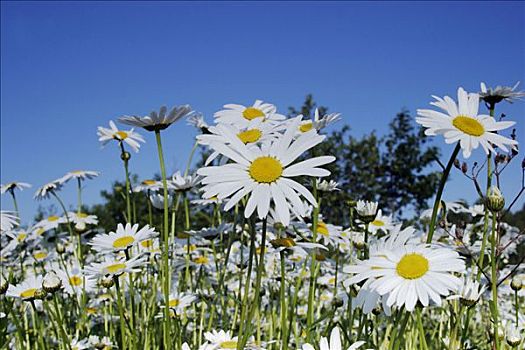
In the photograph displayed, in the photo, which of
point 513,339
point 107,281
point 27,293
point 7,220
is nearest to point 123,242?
point 107,281

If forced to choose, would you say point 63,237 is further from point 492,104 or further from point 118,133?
point 492,104

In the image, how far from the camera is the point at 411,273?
1214 mm

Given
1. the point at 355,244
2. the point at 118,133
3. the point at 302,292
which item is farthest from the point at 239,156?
the point at 302,292

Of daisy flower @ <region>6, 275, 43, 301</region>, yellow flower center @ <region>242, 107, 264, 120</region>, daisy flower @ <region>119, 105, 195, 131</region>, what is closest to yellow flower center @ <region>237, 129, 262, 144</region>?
daisy flower @ <region>119, 105, 195, 131</region>

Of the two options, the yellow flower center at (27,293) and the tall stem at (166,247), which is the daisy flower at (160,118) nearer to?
the tall stem at (166,247)

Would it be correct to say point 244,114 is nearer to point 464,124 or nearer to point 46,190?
point 464,124

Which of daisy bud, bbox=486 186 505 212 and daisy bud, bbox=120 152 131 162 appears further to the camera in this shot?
daisy bud, bbox=120 152 131 162

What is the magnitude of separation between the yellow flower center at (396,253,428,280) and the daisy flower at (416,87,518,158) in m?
0.23

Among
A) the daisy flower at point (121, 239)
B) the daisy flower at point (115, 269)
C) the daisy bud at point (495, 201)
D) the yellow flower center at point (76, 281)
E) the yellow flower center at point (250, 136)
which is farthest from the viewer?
the yellow flower center at point (76, 281)

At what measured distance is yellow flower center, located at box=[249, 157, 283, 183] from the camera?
4.15 ft

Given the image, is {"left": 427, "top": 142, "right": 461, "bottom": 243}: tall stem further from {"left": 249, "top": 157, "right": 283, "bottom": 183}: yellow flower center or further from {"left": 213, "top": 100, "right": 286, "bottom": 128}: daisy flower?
{"left": 213, "top": 100, "right": 286, "bottom": 128}: daisy flower

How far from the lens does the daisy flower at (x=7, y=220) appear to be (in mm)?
2691

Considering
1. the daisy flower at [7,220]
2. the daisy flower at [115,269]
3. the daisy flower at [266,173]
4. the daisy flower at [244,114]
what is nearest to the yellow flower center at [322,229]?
the daisy flower at [244,114]

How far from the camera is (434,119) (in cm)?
135
